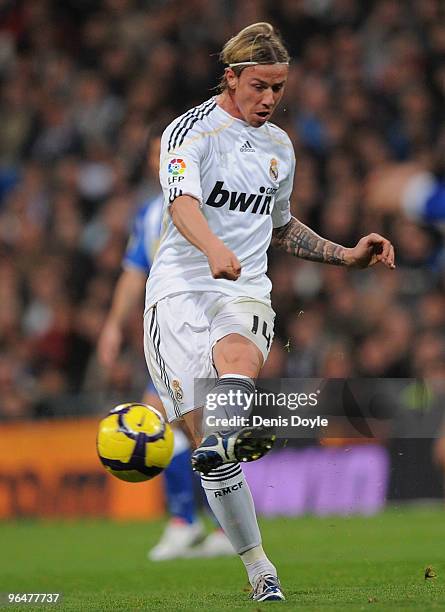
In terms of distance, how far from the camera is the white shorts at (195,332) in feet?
18.8

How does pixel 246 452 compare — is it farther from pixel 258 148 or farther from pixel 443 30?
pixel 443 30

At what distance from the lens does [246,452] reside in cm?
511

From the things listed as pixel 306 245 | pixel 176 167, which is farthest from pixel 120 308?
pixel 176 167

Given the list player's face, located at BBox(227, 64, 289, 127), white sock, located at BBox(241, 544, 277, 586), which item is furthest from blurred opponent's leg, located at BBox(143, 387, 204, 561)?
player's face, located at BBox(227, 64, 289, 127)

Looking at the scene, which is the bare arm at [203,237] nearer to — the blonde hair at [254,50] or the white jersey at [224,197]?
the white jersey at [224,197]

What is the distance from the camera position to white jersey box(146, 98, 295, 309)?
5.81 meters

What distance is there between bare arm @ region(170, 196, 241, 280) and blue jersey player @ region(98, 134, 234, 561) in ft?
11.8

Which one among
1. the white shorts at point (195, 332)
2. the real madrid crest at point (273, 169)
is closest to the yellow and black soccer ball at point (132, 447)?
the white shorts at point (195, 332)

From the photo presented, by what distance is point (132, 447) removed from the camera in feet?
19.1

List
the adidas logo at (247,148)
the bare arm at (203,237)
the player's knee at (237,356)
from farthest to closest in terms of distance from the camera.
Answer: the adidas logo at (247,148)
the player's knee at (237,356)
the bare arm at (203,237)

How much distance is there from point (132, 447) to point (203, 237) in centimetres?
111

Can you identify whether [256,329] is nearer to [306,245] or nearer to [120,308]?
[306,245]

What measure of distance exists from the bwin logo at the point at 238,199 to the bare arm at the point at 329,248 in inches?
15.6

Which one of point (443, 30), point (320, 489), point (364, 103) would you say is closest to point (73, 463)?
point (320, 489)
